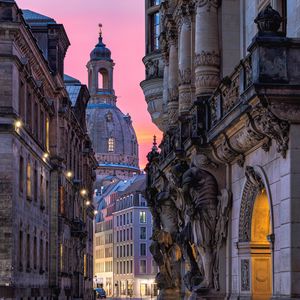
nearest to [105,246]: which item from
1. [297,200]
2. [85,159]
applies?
[85,159]

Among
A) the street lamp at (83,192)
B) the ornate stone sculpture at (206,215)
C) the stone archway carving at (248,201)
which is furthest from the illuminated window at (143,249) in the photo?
the stone archway carving at (248,201)

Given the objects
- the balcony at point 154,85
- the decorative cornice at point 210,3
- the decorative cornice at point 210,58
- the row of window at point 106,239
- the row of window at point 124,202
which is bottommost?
the row of window at point 106,239

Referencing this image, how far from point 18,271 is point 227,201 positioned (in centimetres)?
2851

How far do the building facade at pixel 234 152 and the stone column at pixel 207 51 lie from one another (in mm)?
26

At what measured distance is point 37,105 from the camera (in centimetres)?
6100

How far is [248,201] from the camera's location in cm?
2223

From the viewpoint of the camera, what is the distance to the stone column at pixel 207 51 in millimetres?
26891

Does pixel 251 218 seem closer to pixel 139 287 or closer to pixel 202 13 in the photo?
pixel 202 13

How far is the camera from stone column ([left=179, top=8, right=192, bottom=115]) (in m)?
31.1

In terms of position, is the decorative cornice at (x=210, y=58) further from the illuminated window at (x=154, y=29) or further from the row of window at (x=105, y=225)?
the row of window at (x=105, y=225)

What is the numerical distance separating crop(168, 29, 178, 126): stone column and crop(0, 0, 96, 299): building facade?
15219mm

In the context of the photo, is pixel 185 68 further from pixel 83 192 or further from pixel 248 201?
pixel 83 192

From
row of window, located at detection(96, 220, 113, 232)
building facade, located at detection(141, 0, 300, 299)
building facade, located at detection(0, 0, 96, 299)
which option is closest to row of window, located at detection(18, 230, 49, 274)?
building facade, located at detection(0, 0, 96, 299)

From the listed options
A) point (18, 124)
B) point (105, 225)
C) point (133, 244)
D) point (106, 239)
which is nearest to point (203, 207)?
point (18, 124)
